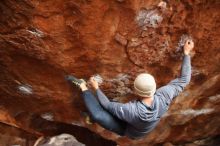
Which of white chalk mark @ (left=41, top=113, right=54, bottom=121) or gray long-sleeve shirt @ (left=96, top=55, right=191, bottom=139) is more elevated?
white chalk mark @ (left=41, top=113, right=54, bottom=121)

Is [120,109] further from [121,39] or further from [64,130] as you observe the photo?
[64,130]

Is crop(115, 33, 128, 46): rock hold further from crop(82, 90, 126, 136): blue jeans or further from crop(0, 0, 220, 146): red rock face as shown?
crop(82, 90, 126, 136): blue jeans

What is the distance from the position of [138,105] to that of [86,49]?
75cm

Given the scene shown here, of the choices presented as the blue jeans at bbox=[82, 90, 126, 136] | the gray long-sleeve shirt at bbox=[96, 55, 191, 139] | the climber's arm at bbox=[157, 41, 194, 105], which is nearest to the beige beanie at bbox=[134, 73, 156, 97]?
the gray long-sleeve shirt at bbox=[96, 55, 191, 139]

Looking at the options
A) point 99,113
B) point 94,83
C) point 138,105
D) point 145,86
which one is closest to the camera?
point 145,86

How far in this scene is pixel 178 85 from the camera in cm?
376

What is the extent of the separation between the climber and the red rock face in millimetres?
211

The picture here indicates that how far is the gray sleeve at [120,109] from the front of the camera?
3476mm

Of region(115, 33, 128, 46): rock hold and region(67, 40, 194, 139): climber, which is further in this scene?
region(115, 33, 128, 46): rock hold

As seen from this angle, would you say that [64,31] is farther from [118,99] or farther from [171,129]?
[171,129]

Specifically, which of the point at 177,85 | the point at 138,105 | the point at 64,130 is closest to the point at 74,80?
the point at 138,105

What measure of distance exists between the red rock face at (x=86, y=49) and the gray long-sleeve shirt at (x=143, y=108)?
0.37 meters

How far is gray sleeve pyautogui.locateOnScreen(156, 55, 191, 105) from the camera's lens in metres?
3.64

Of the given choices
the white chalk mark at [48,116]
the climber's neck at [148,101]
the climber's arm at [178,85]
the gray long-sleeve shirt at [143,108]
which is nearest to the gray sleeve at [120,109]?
the gray long-sleeve shirt at [143,108]
